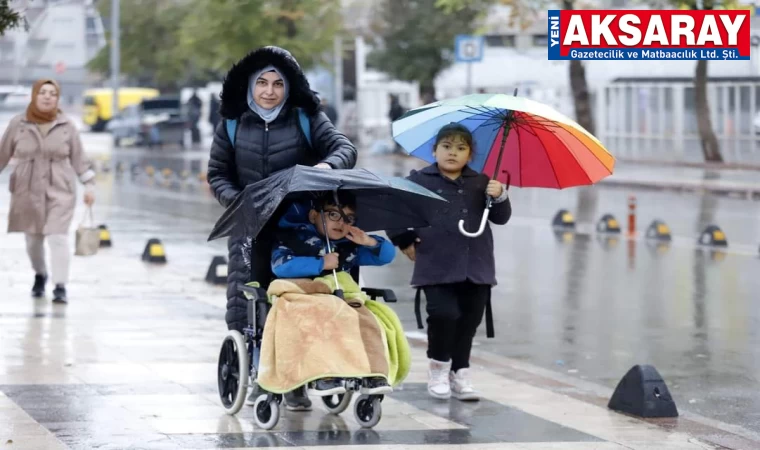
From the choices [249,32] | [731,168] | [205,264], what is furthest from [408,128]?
[731,168]

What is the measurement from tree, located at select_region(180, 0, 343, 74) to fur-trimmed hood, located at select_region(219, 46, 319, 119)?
2369cm

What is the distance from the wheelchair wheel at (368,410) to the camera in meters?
7.37

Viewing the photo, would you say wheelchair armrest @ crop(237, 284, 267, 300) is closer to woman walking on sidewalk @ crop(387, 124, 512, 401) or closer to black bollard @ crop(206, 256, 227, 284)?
woman walking on sidewalk @ crop(387, 124, 512, 401)

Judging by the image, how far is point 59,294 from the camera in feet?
39.4

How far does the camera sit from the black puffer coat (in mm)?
7762

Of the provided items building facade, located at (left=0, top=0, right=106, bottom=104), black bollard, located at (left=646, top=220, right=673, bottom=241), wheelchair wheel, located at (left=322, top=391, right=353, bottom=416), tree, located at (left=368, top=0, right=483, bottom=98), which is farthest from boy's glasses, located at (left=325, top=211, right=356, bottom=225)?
tree, located at (left=368, top=0, right=483, bottom=98)

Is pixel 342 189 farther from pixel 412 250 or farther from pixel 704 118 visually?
pixel 704 118

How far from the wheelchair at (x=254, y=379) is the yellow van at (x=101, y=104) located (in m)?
59.0

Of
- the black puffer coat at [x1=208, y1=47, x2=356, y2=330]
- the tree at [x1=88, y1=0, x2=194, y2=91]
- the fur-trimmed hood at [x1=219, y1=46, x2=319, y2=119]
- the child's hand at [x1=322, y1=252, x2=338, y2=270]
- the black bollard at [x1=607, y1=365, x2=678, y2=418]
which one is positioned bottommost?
the black bollard at [x1=607, y1=365, x2=678, y2=418]

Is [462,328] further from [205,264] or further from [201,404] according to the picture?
[205,264]

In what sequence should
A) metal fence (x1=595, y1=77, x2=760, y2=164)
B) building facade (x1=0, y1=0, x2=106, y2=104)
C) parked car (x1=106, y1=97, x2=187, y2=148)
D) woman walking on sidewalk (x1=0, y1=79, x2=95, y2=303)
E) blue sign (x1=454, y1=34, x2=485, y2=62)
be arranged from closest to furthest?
woman walking on sidewalk (x1=0, y1=79, x2=95, y2=303), blue sign (x1=454, y1=34, x2=485, y2=62), metal fence (x1=595, y1=77, x2=760, y2=164), building facade (x1=0, y1=0, x2=106, y2=104), parked car (x1=106, y1=97, x2=187, y2=148)

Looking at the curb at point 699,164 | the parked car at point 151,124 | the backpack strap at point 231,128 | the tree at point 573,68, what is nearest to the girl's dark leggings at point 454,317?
the backpack strap at point 231,128

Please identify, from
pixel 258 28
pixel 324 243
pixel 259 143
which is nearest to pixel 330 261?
pixel 324 243

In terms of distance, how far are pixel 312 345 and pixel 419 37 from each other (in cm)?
4290
